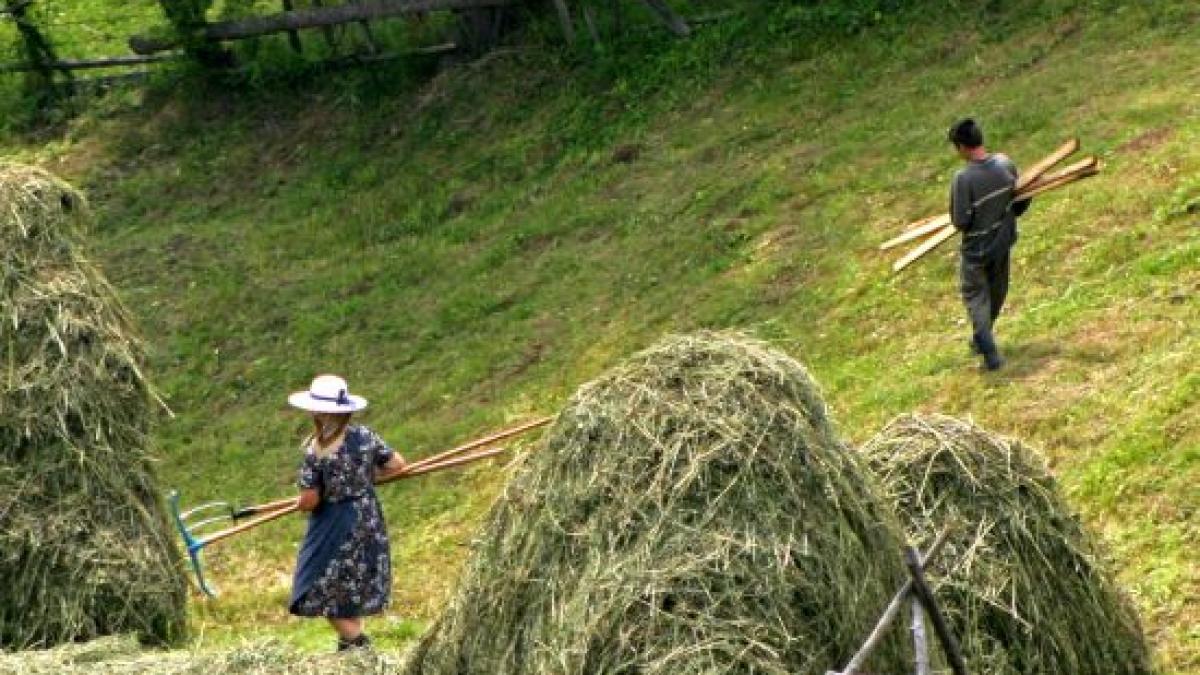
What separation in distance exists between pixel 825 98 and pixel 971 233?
850 cm

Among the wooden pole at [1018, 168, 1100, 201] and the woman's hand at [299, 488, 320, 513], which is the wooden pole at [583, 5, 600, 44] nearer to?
the wooden pole at [1018, 168, 1100, 201]

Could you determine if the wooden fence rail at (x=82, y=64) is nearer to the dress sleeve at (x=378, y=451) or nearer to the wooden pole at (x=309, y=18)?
the wooden pole at (x=309, y=18)

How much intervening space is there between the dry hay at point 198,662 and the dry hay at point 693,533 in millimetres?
1724

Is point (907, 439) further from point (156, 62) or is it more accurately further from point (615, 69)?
point (156, 62)

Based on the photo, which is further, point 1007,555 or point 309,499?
point 309,499

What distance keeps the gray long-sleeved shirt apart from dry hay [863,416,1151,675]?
4.69 meters

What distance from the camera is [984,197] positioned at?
41.9 feet

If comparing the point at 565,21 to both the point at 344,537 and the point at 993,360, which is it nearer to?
the point at 993,360

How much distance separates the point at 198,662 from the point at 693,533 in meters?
3.37

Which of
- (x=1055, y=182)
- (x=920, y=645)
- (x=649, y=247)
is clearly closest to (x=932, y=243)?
(x=1055, y=182)

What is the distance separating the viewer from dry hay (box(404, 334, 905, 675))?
21.5 ft

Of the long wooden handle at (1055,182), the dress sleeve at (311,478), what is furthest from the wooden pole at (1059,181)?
the dress sleeve at (311,478)

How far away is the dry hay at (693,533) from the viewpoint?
6.54m

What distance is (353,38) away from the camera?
26891 millimetres
